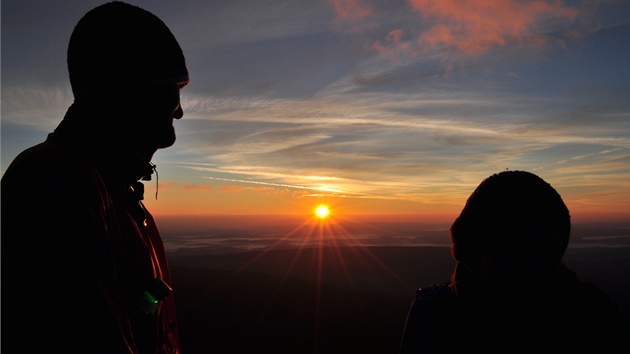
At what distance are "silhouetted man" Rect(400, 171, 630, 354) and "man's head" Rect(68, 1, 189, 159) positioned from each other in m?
1.71

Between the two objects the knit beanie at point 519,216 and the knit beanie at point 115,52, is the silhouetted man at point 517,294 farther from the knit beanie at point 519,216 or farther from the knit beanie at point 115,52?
the knit beanie at point 115,52

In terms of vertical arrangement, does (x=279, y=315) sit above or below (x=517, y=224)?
below

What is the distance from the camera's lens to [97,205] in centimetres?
125

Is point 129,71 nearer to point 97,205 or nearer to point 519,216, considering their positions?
point 97,205

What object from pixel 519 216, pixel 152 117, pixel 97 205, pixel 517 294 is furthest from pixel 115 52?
pixel 517 294

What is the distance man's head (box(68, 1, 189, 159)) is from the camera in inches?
62.0

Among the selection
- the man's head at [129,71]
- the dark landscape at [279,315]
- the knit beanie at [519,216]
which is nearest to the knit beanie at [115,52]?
the man's head at [129,71]

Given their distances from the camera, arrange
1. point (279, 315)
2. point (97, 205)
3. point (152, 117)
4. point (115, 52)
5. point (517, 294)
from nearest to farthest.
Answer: point (97, 205) → point (115, 52) → point (152, 117) → point (517, 294) → point (279, 315)

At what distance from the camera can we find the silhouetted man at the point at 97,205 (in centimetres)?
104

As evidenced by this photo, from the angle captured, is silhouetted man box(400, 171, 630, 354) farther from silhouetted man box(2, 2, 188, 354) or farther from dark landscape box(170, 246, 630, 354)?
dark landscape box(170, 246, 630, 354)

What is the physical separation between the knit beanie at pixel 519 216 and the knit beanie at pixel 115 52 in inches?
69.8

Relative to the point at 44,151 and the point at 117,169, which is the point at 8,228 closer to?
the point at 44,151

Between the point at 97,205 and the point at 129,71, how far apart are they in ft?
2.04

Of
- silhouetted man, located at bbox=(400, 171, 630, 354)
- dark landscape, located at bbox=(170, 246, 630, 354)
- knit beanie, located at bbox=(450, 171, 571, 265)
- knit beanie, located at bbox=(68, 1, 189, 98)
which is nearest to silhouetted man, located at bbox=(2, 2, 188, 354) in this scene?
knit beanie, located at bbox=(68, 1, 189, 98)
